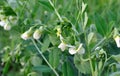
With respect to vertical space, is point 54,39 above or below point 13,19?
below

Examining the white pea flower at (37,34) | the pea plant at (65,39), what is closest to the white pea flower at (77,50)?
the pea plant at (65,39)

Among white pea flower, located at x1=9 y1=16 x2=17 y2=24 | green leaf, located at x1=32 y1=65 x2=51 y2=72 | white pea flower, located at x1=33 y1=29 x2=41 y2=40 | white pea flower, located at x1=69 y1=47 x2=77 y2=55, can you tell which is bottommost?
white pea flower, located at x1=69 y1=47 x2=77 y2=55

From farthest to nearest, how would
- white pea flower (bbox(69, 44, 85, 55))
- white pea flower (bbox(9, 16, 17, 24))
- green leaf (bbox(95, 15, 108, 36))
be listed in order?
white pea flower (bbox(9, 16, 17, 24)) → green leaf (bbox(95, 15, 108, 36)) → white pea flower (bbox(69, 44, 85, 55))

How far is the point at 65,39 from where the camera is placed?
1.07 m

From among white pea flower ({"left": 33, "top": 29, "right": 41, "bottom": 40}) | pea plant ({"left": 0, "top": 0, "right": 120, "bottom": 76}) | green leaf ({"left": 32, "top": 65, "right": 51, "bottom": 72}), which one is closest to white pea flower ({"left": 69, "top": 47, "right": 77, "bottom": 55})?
pea plant ({"left": 0, "top": 0, "right": 120, "bottom": 76})

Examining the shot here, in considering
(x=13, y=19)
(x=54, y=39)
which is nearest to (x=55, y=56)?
(x=54, y=39)

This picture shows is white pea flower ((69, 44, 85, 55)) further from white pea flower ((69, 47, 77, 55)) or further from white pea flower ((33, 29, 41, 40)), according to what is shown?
white pea flower ((33, 29, 41, 40))

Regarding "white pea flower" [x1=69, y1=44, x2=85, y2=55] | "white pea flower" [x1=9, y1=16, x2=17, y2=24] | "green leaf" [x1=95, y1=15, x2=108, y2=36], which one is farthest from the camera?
"white pea flower" [x1=9, y1=16, x2=17, y2=24]

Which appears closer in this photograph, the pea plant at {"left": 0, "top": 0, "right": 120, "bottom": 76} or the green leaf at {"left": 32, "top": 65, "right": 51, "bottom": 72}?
the pea plant at {"left": 0, "top": 0, "right": 120, "bottom": 76}

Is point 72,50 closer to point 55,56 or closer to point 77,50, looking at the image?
point 77,50

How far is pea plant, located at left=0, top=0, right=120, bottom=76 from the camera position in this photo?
1084 mm

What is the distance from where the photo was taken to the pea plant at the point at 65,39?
1084 millimetres

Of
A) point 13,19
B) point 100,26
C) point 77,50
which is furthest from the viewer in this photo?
point 13,19

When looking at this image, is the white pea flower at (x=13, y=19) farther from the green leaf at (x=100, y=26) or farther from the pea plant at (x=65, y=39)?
the green leaf at (x=100, y=26)
